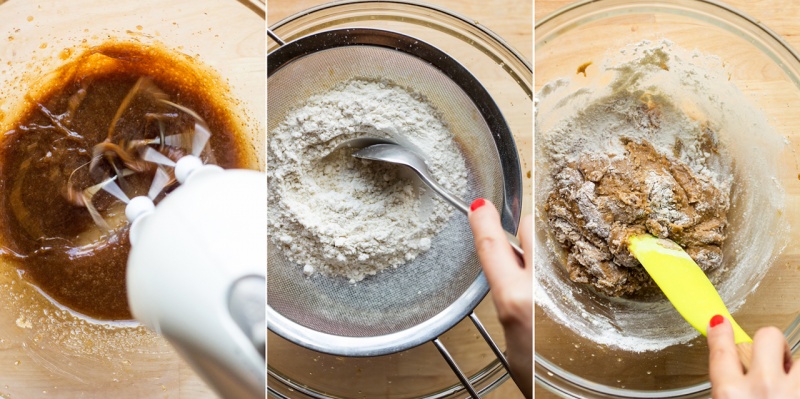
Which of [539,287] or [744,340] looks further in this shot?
[539,287]

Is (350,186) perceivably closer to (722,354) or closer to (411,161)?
(411,161)

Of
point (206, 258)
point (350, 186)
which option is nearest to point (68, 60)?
point (206, 258)

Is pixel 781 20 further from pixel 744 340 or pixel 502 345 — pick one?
pixel 502 345

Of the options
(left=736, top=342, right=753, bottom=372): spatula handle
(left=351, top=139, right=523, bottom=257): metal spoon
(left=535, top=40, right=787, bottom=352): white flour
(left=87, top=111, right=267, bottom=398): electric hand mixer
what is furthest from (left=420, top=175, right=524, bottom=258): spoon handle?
(left=736, top=342, right=753, bottom=372): spatula handle

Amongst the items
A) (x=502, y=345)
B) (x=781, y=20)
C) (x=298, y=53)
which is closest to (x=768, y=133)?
(x=781, y=20)

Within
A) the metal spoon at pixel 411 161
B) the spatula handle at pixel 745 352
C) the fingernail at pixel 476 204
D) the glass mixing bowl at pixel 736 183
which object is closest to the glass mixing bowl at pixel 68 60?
the metal spoon at pixel 411 161

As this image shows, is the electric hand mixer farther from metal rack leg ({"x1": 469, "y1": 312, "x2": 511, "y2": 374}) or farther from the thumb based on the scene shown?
the thumb

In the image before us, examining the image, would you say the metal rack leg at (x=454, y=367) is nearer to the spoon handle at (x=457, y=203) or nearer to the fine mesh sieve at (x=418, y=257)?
the fine mesh sieve at (x=418, y=257)
